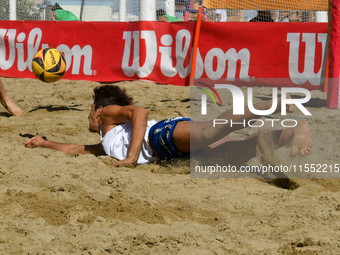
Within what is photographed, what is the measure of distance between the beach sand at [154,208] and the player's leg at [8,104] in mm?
1406

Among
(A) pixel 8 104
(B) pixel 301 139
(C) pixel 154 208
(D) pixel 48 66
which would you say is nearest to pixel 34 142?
(A) pixel 8 104

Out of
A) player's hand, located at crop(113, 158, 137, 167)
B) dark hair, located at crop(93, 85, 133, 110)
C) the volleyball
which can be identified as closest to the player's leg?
the volleyball

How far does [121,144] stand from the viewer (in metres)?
3.55

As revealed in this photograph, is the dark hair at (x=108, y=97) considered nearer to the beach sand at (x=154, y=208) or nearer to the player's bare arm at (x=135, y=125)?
the player's bare arm at (x=135, y=125)

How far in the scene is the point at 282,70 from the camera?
786cm

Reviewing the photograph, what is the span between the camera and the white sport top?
3.49m

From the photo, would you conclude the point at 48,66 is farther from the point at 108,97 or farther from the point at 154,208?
the point at 154,208

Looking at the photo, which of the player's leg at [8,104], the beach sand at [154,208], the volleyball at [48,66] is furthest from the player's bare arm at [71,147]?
the volleyball at [48,66]

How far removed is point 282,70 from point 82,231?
661 cm

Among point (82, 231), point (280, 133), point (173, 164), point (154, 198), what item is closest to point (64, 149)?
point (173, 164)

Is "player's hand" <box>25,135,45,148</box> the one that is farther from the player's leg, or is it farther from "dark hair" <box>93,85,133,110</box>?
the player's leg

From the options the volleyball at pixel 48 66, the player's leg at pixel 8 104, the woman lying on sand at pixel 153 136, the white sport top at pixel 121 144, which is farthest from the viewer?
the volleyball at pixel 48 66

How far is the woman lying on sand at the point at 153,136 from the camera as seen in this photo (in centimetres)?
315

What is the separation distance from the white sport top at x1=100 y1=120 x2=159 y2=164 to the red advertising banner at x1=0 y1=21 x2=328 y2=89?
4668mm
